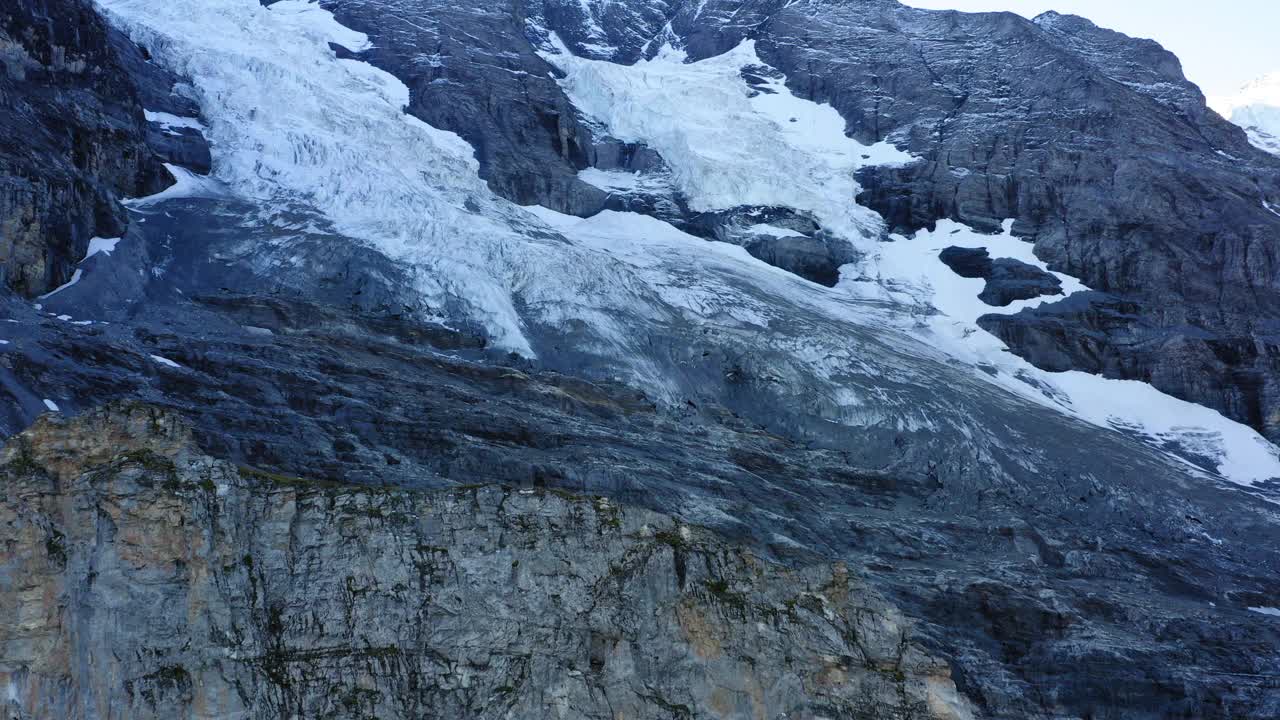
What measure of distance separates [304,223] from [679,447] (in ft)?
79.7

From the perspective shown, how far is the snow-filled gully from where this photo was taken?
207ft

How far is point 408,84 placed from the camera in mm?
88812

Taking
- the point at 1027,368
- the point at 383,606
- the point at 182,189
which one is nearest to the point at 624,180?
the point at 1027,368

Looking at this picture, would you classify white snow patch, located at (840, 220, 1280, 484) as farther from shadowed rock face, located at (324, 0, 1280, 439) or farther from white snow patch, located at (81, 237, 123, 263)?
white snow patch, located at (81, 237, 123, 263)

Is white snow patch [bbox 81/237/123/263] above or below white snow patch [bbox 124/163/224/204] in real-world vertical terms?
above

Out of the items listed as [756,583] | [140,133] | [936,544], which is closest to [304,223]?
[140,133]

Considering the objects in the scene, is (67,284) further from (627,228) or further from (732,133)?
(732,133)

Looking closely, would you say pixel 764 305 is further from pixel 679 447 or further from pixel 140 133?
pixel 140 133

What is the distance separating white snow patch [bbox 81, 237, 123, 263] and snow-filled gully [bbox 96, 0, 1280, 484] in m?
10.7

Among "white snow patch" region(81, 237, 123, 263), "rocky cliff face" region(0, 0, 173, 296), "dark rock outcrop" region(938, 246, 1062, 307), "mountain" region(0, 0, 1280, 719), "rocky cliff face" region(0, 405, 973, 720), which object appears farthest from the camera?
"dark rock outcrop" region(938, 246, 1062, 307)

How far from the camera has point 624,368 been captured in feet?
190

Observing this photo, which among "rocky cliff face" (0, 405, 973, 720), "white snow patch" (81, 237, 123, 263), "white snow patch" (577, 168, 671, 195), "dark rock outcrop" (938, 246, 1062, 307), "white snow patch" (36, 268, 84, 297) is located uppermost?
"rocky cliff face" (0, 405, 973, 720)

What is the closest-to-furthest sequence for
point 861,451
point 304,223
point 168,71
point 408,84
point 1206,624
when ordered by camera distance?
point 1206,624 → point 861,451 → point 304,223 → point 168,71 → point 408,84

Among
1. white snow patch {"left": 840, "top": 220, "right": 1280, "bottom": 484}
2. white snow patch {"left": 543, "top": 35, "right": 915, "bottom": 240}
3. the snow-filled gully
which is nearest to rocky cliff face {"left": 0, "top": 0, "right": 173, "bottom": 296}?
the snow-filled gully
